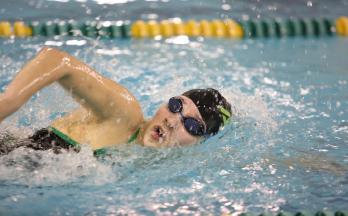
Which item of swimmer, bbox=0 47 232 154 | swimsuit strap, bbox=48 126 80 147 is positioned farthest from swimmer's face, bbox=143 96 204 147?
swimsuit strap, bbox=48 126 80 147

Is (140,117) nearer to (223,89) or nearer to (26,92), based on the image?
(26,92)

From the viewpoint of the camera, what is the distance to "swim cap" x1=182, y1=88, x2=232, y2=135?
119 inches

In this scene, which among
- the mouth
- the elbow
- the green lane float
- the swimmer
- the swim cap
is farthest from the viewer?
the green lane float

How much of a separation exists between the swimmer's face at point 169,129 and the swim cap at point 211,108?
0.14 ft

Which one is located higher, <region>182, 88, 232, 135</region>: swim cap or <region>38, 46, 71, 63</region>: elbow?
<region>38, 46, 71, 63</region>: elbow

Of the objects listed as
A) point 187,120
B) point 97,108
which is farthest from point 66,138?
point 187,120

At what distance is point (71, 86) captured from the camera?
8.62 feet

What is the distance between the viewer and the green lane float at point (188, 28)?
5609mm

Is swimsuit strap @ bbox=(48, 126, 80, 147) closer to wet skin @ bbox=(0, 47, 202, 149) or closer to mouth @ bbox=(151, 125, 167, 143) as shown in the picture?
wet skin @ bbox=(0, 47, 202, 149)

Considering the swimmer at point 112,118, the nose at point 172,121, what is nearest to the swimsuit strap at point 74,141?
the swimmer at point 112,118

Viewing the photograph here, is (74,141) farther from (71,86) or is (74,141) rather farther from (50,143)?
(71,86)

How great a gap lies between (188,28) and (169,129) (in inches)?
122

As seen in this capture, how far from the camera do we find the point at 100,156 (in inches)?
113

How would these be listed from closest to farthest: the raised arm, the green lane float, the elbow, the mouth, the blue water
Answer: the raised arm < the elbow < the blue water < the mouth < the green lane float
